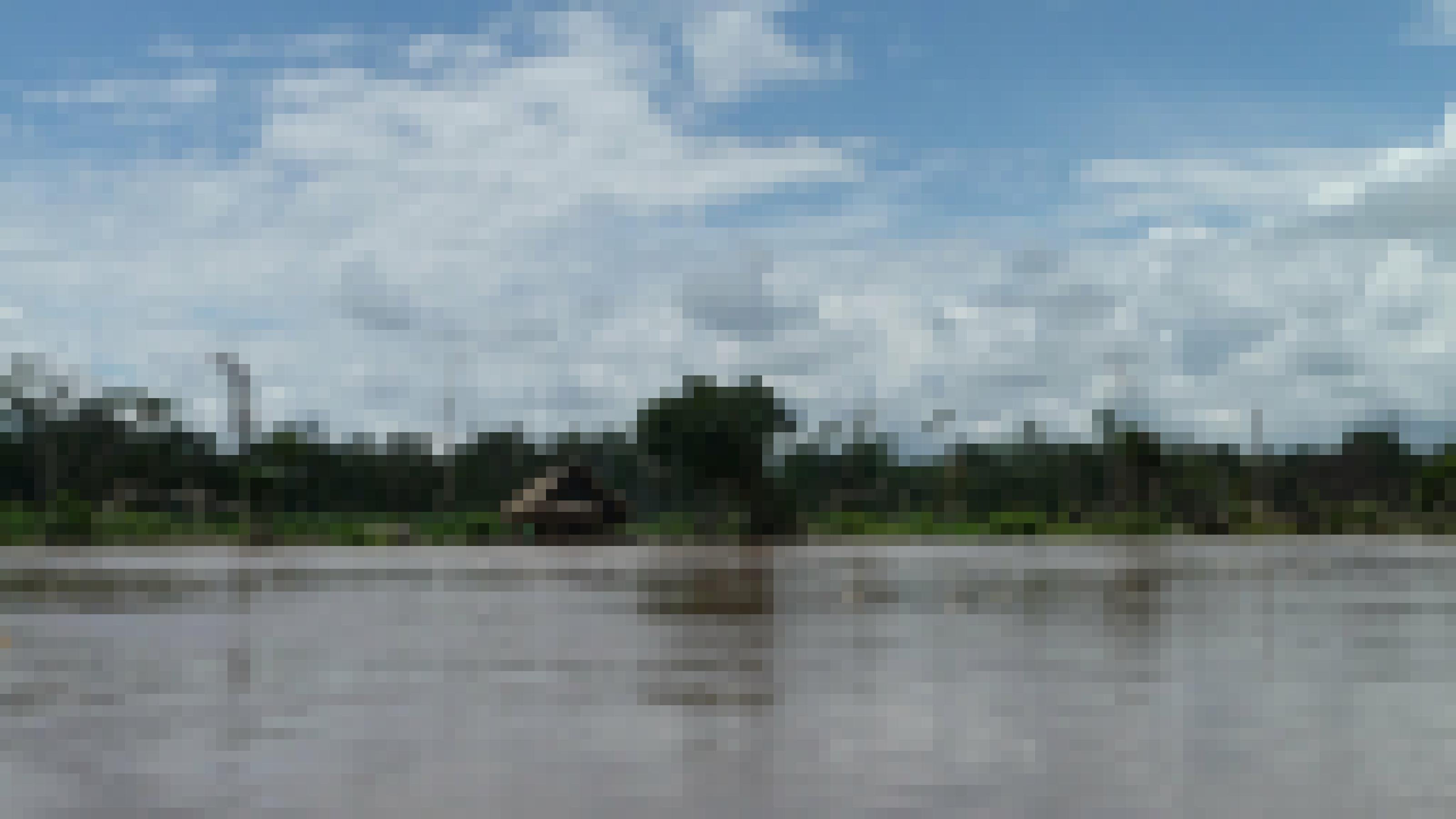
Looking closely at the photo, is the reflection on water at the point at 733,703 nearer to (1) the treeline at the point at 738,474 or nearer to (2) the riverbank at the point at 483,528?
(2) the riverbank at the point at 483,528

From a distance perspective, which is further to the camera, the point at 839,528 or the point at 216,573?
the point at 839,528

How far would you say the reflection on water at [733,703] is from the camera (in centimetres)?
618

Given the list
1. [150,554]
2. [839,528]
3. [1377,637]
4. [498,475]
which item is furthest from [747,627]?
[498,475]

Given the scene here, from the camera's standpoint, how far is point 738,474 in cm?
3822

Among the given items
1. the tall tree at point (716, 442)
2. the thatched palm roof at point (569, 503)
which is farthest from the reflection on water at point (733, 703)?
the tall tree at point (716, 442)

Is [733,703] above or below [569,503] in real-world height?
below

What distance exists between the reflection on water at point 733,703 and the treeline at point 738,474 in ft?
68.3

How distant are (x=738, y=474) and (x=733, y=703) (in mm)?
29610

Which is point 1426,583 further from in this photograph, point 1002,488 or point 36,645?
point 1002,488

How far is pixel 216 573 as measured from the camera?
22641 millimetres

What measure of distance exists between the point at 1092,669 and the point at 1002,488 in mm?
31835

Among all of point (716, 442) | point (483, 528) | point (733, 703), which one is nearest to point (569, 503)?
point (483, 528)

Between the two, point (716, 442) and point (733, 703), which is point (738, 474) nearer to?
point (716, 442)

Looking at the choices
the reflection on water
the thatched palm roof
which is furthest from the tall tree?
the reflection on water
